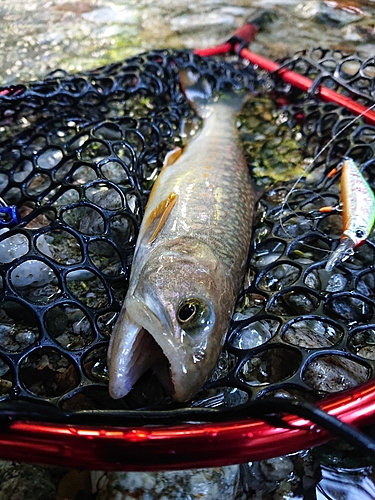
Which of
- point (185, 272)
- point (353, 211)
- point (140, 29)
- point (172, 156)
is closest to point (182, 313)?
point (185, 272)

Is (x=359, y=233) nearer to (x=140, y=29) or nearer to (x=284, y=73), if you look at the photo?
(x=284, y=73)

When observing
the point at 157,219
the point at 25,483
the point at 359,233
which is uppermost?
the point at 157,219

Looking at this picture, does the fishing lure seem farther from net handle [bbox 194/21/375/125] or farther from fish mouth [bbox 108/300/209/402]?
net handle [bbox 194/21/375/125]

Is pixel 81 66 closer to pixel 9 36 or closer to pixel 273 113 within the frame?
pixel 9 36

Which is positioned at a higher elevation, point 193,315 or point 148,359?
point 193,315

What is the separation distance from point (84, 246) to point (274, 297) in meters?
1.00

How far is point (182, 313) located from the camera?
191 centimetres

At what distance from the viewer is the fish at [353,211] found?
97.9 inches

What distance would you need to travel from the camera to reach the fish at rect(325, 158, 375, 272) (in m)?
2.49

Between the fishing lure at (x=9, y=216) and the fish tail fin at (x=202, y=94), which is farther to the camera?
the fish tail fin at (x=202, y=94)

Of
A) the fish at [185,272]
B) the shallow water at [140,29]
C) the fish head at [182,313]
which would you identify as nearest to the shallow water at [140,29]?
the shallow water at [140,29]

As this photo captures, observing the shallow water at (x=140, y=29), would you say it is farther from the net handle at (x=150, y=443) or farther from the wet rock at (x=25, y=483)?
the net handle at (x=150, y=443)

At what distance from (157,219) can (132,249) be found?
0.23 m

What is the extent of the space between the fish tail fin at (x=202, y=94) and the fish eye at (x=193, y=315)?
7.94 ft
